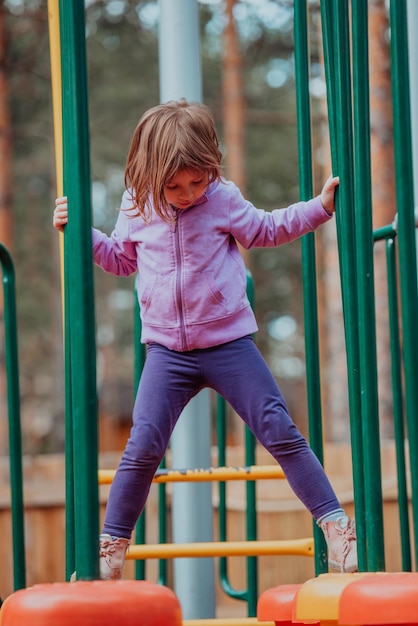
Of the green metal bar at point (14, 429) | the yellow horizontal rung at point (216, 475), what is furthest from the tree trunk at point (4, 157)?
the yellow horizontal rung at point (216, 475)

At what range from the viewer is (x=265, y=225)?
7.20 ft

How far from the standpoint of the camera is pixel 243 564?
6113 millimetres

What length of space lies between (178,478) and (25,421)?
53.8 feet

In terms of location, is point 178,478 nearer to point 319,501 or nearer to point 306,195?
point 319,501

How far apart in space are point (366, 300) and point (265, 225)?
658 millimetres

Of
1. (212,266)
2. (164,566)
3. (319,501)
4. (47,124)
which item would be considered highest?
(47,124)

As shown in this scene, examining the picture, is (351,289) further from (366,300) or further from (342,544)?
(342,544)

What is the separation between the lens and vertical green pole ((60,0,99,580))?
1.34 m

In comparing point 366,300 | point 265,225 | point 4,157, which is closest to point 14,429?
point 265,225

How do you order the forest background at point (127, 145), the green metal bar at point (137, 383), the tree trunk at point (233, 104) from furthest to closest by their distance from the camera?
1. the tree trunk at point (233, 104)
2. the forest background at point (127, 145)
3. the green metal bar at point (137, 383)

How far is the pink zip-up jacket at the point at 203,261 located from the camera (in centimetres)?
215

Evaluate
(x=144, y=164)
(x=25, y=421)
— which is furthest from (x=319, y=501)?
(x=25, y=421)

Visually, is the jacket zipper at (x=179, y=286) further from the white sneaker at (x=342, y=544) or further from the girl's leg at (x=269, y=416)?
the white sneaker at (x=342, y=544)

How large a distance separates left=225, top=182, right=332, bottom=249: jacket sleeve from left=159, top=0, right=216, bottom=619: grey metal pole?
0.91 meters
